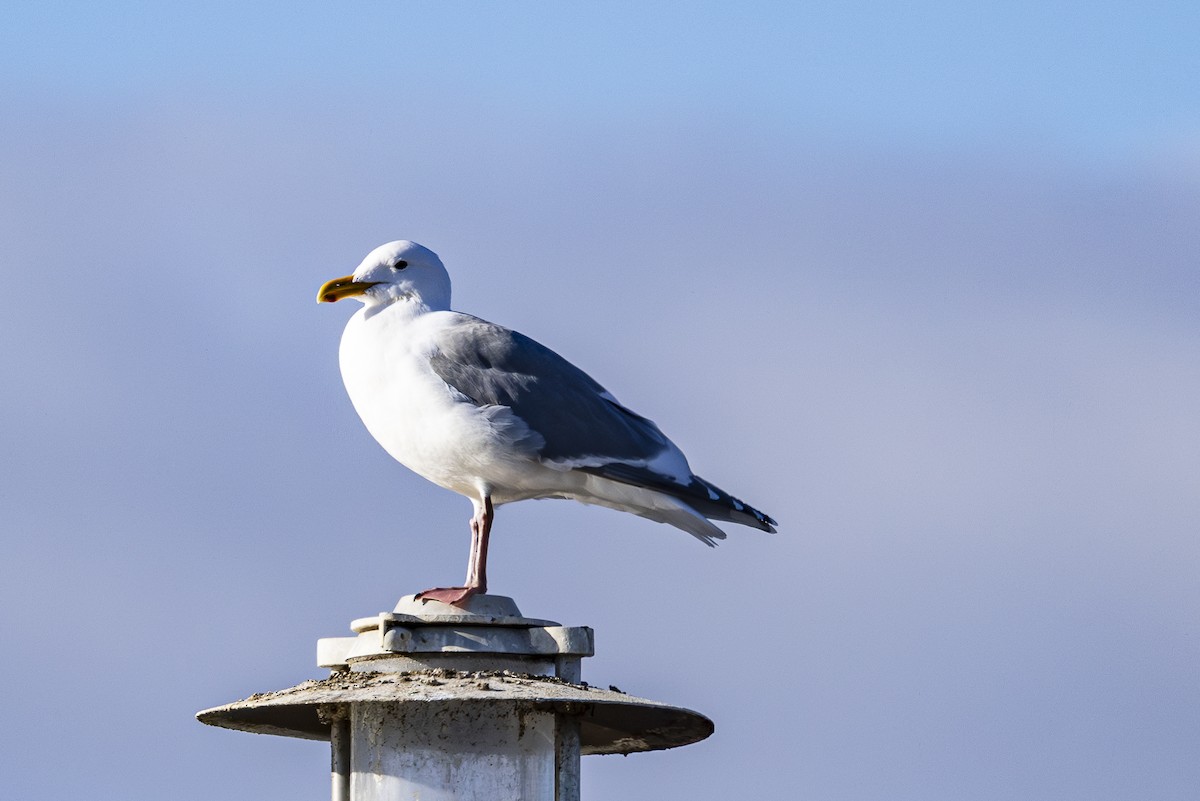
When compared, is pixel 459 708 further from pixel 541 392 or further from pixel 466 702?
pixel 541 392

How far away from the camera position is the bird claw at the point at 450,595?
21.1ft

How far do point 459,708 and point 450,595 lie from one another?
0.81 meters

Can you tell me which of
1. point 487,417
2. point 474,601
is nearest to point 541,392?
point 487,417

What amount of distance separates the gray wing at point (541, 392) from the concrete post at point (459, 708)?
1.45 metres

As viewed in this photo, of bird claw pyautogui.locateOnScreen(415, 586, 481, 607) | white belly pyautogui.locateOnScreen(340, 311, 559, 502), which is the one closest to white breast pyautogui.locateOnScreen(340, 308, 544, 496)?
white belly pyautogui.locateOnScreen(340, 311, 559, 502)

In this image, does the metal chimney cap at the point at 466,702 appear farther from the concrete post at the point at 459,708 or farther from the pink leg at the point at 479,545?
the pink leg at the point at 479,545

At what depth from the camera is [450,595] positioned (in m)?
6.68

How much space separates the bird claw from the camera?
253 inches

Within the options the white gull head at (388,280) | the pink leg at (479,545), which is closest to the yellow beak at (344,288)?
the white gull head at (388,280)

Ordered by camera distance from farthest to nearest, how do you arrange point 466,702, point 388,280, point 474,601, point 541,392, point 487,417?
point 388,280
point 541,392
point 487,417
point 474,601
point 466,702

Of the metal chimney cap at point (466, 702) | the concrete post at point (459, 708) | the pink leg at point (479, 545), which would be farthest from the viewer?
the pink leg at point (479, 545)

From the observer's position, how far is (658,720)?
6355mm

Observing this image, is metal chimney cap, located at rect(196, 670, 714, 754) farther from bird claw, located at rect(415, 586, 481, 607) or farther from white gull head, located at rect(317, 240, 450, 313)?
white gull head, located at rect(317, 240, 450, 313)

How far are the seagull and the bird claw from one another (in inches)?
20.7
